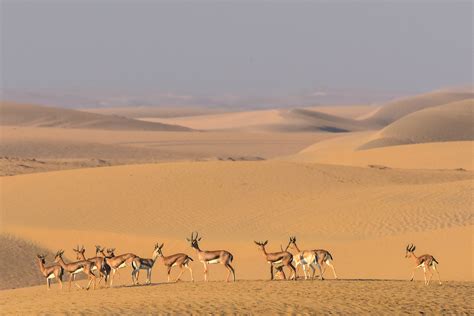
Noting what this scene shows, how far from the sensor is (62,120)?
9675 cm

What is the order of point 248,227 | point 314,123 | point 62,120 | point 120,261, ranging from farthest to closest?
point 314,123
point 62,120
point 248,227
point 120,261

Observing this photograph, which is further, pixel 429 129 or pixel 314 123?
pixel 314 123

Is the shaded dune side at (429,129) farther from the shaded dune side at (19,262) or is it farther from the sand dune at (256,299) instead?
the sand dune at (256,299)

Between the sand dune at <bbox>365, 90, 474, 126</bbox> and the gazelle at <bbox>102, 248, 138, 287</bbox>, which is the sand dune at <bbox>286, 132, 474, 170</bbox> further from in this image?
the sand dune at <bbox>365, 90, 474, 126</bbox>

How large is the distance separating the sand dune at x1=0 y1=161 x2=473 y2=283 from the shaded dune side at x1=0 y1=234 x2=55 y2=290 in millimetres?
773

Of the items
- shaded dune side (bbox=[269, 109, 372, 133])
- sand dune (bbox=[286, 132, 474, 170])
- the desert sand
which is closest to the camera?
the desert sand

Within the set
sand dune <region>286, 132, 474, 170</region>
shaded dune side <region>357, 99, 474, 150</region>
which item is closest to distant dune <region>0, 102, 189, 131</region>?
shaded dune side <region>357, 99, 474, 150</region>

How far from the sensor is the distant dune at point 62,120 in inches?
3693

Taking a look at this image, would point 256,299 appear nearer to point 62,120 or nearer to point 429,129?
point 429,129

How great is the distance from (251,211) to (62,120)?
6974 centimetres

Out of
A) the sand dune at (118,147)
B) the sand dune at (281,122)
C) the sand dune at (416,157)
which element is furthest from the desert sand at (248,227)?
the sand dune at (281,122)

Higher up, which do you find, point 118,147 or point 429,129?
point 429,129

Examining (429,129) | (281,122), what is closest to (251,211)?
(429,129)

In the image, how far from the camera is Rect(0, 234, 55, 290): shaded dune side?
2255 centimetres
